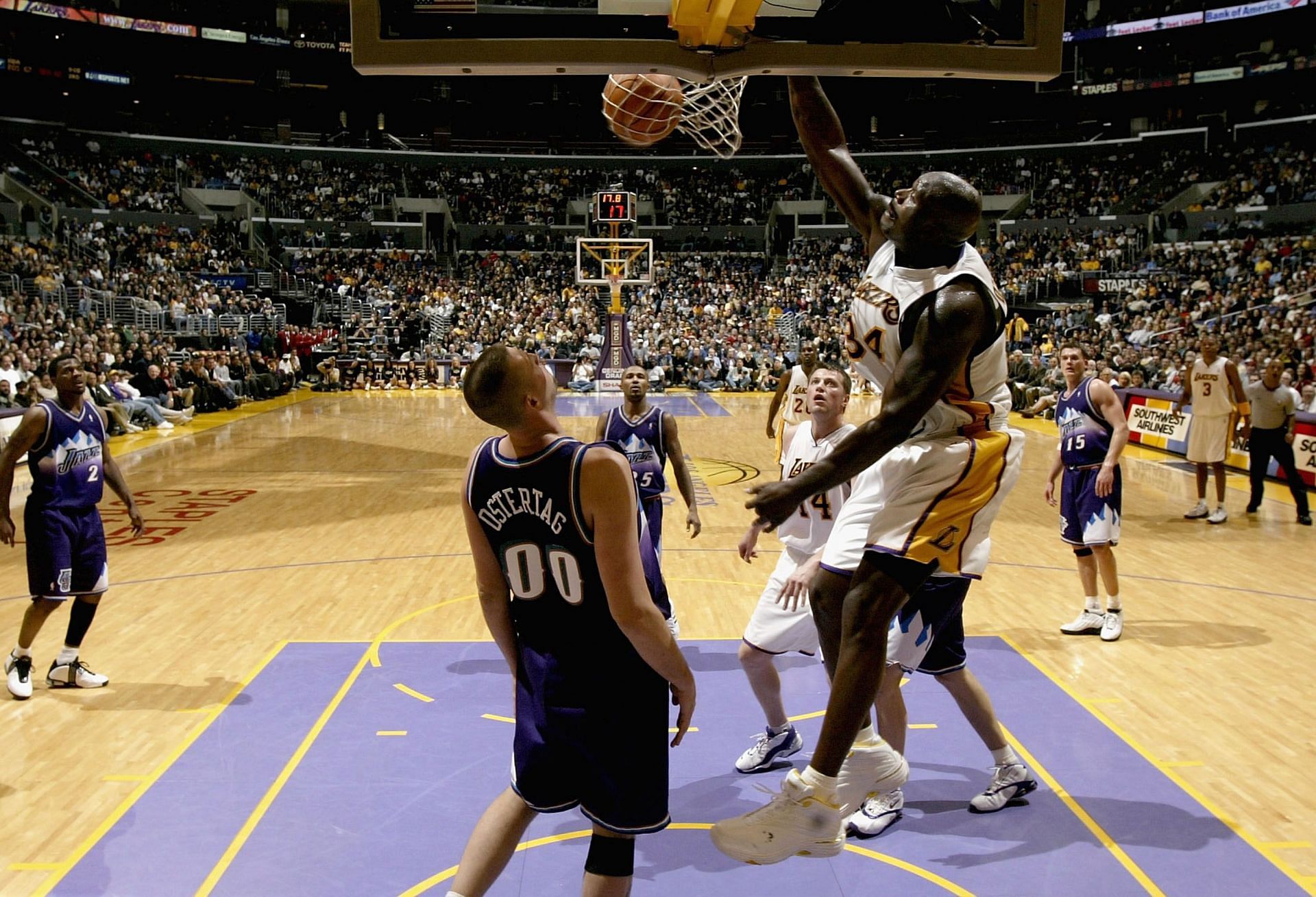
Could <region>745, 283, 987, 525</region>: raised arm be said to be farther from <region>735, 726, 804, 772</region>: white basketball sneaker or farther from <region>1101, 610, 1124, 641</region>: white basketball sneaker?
<region>1101, 610, 1124, 641</region>: white basketball sneaker

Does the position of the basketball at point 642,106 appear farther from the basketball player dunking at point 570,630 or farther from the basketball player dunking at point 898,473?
the basketball player dunking at point 570,630

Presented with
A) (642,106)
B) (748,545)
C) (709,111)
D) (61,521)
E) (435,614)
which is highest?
(709,111)

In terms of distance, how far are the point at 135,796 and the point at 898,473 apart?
133 inches

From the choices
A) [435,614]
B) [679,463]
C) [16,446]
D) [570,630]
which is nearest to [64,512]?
[16,446]

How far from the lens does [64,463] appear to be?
5.46 m

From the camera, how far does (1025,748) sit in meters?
4.73

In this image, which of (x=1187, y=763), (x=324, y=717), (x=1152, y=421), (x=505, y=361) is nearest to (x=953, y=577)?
(x=505, y=361)

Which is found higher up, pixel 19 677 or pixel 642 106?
pixel 642 106

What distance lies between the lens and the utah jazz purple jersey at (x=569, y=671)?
2684 mm

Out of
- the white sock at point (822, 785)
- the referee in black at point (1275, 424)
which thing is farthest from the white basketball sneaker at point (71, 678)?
the referee in black at point (1275, 424)

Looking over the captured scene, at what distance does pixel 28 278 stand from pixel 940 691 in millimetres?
24352

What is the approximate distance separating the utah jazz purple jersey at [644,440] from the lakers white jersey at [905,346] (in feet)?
10.3

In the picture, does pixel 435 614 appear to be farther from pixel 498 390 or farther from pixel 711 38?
pixel 498 390

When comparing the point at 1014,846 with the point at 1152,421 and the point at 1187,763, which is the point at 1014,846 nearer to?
the point at 1187,763
